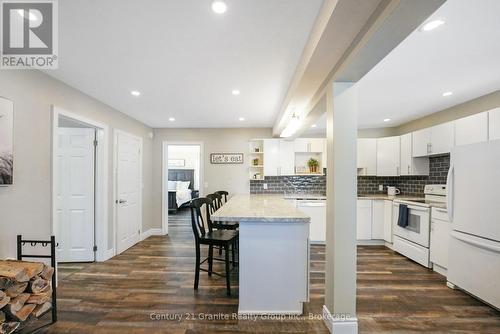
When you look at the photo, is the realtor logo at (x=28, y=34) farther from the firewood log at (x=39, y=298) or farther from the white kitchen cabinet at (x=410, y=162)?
the white kitchen cabinet at (x=410, y=162)

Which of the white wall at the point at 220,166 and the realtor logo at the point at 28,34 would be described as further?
the white wall at the point at 220,166

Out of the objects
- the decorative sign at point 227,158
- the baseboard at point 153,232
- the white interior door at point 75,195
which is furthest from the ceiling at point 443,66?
the baseboard at point 153,232

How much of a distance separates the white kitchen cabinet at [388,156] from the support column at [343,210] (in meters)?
3.35

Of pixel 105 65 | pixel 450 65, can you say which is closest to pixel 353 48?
pixel 450 65

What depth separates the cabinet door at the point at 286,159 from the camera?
16.7ft

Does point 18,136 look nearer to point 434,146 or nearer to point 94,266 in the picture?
point 94,266

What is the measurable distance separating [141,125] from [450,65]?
506 centimetres

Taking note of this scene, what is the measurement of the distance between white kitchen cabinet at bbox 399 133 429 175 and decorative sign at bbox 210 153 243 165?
10.9ft

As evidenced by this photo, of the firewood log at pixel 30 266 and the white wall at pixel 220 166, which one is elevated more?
the white wall at pixel 220 166

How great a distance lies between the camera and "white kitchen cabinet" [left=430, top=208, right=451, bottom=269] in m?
3.12

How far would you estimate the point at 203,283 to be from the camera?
2.92 m

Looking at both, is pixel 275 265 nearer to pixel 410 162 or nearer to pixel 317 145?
pixel 317 145

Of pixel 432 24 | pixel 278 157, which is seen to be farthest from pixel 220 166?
pixel 432 24

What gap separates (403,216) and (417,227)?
26 centimetres
